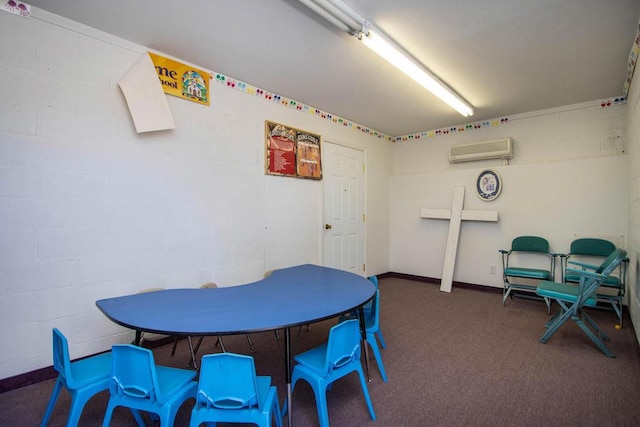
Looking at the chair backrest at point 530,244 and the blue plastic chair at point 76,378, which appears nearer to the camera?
the blue plastic chair at point 76,378

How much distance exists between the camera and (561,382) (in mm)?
2242

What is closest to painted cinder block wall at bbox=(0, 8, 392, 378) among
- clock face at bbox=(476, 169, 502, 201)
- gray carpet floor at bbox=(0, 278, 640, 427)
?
gray carpet floor at bbox=(0, 278, 640, 427)

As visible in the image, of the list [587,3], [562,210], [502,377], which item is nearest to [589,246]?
[562,210]

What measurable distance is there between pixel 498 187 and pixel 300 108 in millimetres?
3186

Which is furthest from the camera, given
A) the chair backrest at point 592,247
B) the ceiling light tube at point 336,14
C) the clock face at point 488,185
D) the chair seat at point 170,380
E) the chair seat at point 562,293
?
the clock face at point 488,185

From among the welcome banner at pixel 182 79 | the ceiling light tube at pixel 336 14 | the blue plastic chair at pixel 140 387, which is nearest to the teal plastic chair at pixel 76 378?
the blue plastic chair at pixel 140 387

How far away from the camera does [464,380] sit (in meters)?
2.27

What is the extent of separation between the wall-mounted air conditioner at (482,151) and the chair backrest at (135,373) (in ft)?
16.2

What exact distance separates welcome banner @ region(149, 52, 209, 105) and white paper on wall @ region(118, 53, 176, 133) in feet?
0.39

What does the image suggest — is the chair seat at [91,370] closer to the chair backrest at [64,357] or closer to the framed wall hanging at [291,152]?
the chair backrest at [64,357]

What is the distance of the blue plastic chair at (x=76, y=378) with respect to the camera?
1.48 m

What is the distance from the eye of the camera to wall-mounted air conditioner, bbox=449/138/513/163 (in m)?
4.51

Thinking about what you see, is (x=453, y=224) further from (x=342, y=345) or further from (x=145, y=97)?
(x=145, y=97)

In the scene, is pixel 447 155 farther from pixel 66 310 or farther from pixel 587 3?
pixel 66 310
